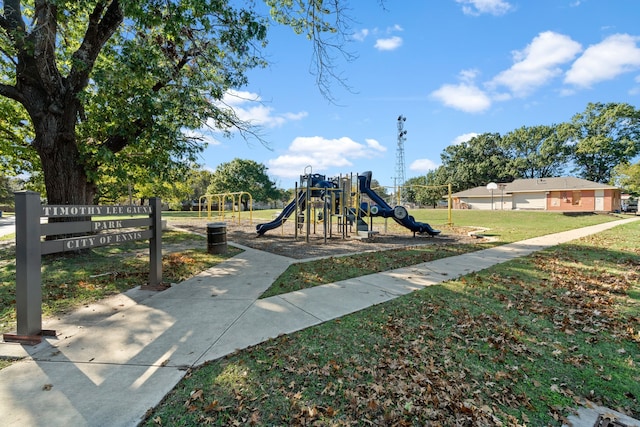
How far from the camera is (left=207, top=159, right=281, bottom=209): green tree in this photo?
57406mm

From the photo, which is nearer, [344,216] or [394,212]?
[344,216]

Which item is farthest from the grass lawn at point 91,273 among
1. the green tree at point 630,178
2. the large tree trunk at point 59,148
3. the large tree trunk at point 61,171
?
the green tree at point 630,178

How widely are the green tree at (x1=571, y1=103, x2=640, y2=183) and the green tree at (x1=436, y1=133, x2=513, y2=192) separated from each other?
10.5 metres

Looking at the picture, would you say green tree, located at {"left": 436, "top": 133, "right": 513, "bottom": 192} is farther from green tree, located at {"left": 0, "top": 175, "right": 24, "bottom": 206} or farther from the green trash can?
green tree, located at {"left": 0, "top": 175, "right": 24, "bottom": 206}

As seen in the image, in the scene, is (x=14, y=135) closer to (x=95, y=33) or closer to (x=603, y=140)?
(x=95, y=33)

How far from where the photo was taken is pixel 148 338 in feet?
12.0

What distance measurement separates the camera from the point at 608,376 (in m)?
3.02

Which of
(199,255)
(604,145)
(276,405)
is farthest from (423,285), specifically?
(604,145)

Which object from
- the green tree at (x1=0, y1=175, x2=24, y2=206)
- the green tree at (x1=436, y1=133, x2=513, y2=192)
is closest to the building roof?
the green tree at (x1=436, y1=133, x2=513, y2=192)

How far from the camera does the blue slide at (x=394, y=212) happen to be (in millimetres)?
12883

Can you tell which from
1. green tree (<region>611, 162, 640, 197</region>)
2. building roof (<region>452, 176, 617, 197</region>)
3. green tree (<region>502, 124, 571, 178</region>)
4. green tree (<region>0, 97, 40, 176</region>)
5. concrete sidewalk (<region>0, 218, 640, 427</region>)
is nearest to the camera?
concrete sidewalk (<region>0, 218, 640, 427</region>)

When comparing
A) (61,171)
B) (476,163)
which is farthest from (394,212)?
(476,163)

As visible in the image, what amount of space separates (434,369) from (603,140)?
62908 mm

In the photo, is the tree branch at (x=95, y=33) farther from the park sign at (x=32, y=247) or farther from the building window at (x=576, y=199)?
the building window at (x=576, y=199)
